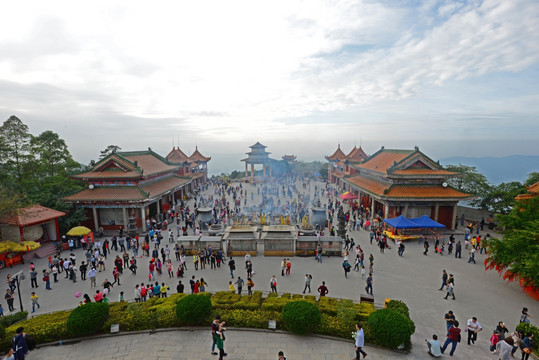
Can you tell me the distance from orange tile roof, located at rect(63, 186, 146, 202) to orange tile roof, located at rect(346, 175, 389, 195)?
22.0 meters

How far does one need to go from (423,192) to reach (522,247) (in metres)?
13.1

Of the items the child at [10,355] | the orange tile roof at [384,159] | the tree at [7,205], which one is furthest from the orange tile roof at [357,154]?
the child at [10,355]

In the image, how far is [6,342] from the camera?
10586 mm

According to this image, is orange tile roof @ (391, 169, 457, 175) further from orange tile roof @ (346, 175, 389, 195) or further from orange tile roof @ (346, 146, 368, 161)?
orange tile roof @ (346, 146, 368, 161)

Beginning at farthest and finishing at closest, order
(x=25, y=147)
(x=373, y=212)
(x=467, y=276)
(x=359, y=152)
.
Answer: (x=359, y=152) → (x=373, y=212) → (x=25, y=147) → (x=467, y=276)

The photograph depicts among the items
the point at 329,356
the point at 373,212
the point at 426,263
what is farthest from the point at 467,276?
the point at 373,212

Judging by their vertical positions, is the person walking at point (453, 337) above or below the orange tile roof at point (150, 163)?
below

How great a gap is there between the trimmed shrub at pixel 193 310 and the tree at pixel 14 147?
23844 millimetres

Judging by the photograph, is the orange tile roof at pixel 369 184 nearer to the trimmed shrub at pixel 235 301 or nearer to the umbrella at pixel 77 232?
the trimmed shrub at pixel 235 301

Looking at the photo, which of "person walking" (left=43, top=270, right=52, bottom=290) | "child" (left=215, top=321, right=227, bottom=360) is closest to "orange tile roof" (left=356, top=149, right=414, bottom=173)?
"child" (left=215, top=321, right=227, bottom=360)

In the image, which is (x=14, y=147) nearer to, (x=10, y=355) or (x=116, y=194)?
(x=116, y=194)

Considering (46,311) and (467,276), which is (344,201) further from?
(46,311)

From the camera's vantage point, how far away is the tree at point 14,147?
26734mm

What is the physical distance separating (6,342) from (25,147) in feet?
78.0
